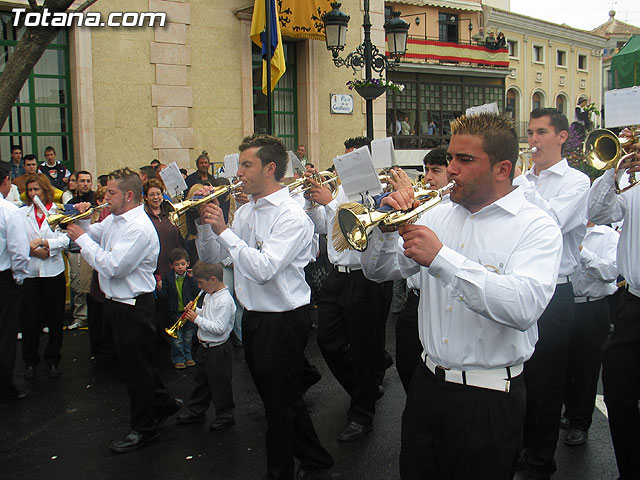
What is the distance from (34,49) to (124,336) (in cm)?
397

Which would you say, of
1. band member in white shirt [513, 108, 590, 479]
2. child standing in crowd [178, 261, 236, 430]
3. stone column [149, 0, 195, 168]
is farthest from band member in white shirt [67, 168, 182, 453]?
stone column [149, 0, 195, 168]

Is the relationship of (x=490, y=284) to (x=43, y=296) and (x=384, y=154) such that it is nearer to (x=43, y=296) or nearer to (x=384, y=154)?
(x=384, y=154)

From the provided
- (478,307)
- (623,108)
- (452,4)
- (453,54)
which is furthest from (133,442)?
(452,4)

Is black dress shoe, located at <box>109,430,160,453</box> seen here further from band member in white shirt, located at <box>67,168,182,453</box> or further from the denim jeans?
the denim jeans

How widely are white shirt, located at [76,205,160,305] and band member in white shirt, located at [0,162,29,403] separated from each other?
1.34 metres

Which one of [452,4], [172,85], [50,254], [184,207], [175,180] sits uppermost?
[452,4]

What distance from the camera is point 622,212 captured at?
4039 millimetres

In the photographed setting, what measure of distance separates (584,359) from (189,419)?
3.32m

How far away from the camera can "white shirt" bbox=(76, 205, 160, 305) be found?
15.6 ft

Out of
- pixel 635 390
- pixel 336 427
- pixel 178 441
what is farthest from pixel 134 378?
pixel 635 390

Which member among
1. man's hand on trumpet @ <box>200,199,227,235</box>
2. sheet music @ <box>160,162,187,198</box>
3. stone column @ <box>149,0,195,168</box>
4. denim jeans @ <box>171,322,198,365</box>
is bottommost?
denim jeans @ <box>171,322,198,365</box>

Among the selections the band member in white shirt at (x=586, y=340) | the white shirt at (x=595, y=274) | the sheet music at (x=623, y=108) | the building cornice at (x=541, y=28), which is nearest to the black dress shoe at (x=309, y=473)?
the band member in white shirt at (x=586, y=340)

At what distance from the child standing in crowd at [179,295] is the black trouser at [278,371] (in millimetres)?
3019

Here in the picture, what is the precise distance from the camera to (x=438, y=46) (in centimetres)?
3294
